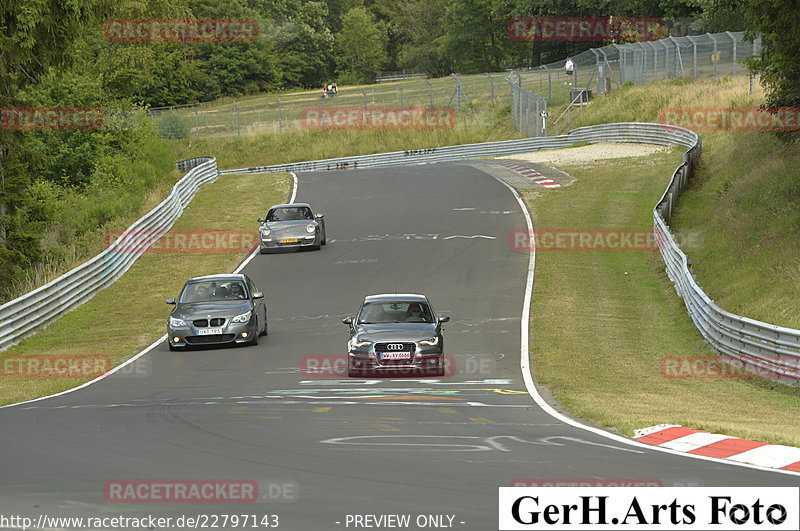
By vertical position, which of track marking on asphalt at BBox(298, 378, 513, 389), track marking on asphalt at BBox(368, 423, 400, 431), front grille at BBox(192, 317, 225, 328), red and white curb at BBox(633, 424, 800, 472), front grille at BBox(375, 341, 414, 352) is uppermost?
red and white curb at BBox(633, 424, 800, 472)

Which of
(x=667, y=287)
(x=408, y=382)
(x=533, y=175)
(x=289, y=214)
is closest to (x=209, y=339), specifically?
(x=408, y=382)

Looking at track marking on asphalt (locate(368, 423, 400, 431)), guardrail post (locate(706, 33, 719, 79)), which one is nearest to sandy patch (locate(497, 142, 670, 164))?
guardrail post (locate(706, 33, 719, 79))

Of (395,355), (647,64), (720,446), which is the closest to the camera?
(720,446)

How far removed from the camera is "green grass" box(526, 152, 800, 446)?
13.8 m

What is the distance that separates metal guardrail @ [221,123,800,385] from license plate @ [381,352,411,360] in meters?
5.79

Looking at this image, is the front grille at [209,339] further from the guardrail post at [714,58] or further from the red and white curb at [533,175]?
the guardrail post at [714,58]

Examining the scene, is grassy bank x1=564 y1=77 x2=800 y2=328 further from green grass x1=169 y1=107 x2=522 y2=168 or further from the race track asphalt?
green grass x1=169 y1=107 x2=522 y2=168

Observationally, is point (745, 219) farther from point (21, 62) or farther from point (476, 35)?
point (476, 35)

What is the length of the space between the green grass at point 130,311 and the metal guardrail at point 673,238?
1164 centimetres

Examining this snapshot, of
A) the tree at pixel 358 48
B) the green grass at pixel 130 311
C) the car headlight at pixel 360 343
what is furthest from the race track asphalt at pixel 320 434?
the tree at pixel 358 48

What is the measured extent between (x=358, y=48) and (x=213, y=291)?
121 metres

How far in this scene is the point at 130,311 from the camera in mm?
28406

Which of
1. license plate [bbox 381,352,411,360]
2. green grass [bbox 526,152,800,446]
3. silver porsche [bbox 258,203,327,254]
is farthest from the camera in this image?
silver porsche [bbox 258,203,327,254]

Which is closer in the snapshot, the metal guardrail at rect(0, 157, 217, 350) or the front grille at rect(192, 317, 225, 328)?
the front grille at rect(192, 317, 225, 328)
